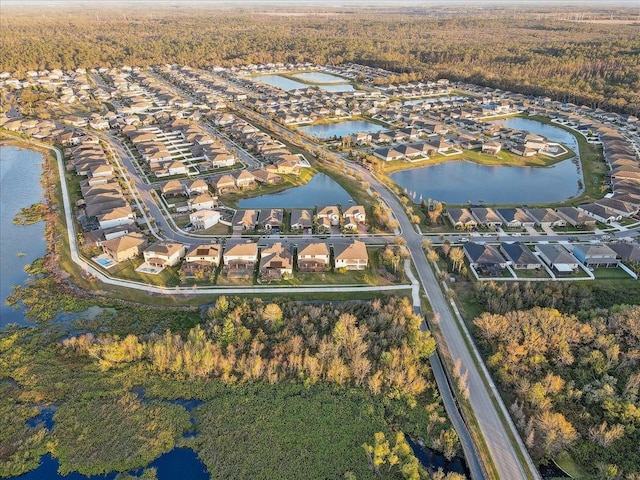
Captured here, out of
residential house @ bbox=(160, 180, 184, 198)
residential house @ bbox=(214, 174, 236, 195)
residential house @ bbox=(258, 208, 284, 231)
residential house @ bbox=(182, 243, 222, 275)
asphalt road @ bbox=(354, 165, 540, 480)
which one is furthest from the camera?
residential house @ bbox=(214, 174, 236, 195)

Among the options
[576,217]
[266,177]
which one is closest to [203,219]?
[266,177]

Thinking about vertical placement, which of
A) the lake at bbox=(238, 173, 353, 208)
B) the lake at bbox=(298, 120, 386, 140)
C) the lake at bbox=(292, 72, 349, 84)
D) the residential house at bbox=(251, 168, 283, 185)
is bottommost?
the lake at bbox=(292, 72, 349, 84)

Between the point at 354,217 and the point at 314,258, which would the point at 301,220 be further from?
the point at 314,258

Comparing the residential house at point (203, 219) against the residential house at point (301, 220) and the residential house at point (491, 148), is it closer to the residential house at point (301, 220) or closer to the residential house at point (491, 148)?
the residential house at point (301, 220)

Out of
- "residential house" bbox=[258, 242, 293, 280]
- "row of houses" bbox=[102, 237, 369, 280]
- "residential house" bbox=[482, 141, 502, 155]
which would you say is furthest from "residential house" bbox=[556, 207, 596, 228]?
"residential house" bbox=[258, 242, 293, 280]

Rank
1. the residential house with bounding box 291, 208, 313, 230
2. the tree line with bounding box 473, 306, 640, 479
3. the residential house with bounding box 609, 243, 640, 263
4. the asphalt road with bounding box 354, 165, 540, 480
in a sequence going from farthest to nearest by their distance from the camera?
the residential house with bounding box 291, 208, 313, 230 < the residential house with bounding box 609, 243, 640, 263 < the tree line with bounding box 473, 306, 640, 479 < the asphalt road with bounding box 354, 165, 540, 480

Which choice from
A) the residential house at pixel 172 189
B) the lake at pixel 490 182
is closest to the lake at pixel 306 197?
the residential house at pixel 172 189

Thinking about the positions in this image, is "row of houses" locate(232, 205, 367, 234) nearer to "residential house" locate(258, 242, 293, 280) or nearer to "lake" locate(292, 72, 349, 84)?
"residential house" locate(258, 242, 293, 280)
